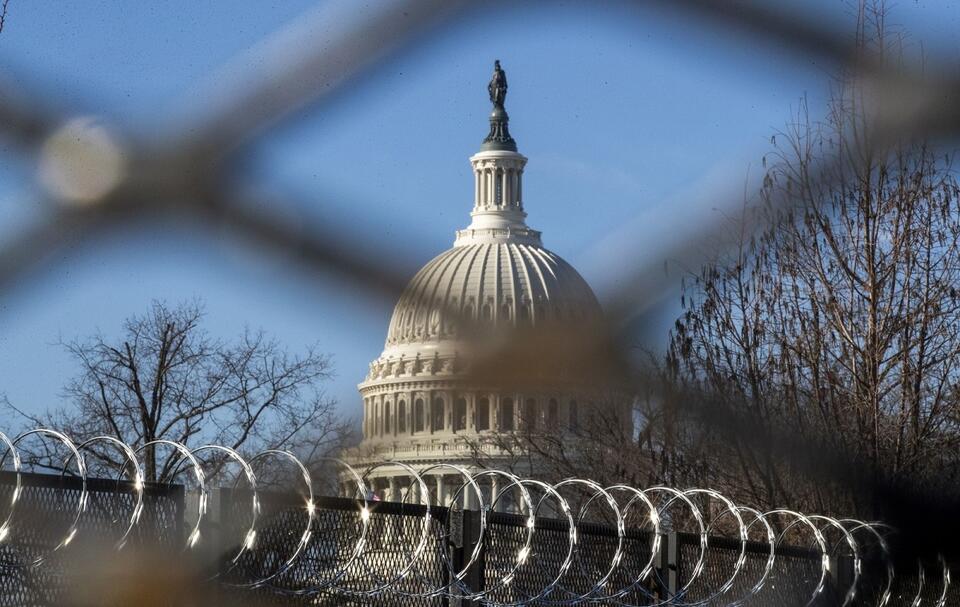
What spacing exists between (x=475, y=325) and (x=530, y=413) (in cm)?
25

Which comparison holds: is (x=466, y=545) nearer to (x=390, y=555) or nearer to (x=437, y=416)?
(x=390, y=555)

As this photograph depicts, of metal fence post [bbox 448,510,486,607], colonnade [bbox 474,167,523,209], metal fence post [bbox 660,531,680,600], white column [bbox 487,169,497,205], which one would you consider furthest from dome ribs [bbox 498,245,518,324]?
metal fence post [bbox 660,531,680,600]

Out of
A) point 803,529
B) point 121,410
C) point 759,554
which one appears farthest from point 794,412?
point 121,410

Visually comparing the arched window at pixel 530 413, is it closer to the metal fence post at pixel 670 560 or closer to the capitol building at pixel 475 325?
the capitol building at pixel 475 325

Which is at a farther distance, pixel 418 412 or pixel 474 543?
pixel 474 543

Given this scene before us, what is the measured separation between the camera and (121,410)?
29328 millimetres

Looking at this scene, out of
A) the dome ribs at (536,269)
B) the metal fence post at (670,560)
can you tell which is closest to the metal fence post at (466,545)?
the metal fence post at (670,560)

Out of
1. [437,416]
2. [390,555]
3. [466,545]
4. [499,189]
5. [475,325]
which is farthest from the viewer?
[466,545]

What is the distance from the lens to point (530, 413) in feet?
5.14

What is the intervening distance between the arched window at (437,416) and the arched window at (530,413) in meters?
0.10

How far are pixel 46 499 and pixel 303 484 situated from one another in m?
2.88

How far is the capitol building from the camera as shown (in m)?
1.31

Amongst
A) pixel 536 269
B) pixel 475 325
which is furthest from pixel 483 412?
pixel 536 269

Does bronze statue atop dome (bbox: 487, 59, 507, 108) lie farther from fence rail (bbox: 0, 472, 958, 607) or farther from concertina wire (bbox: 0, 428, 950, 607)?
fence rail (bbox: 0, 472, 958, 607)
